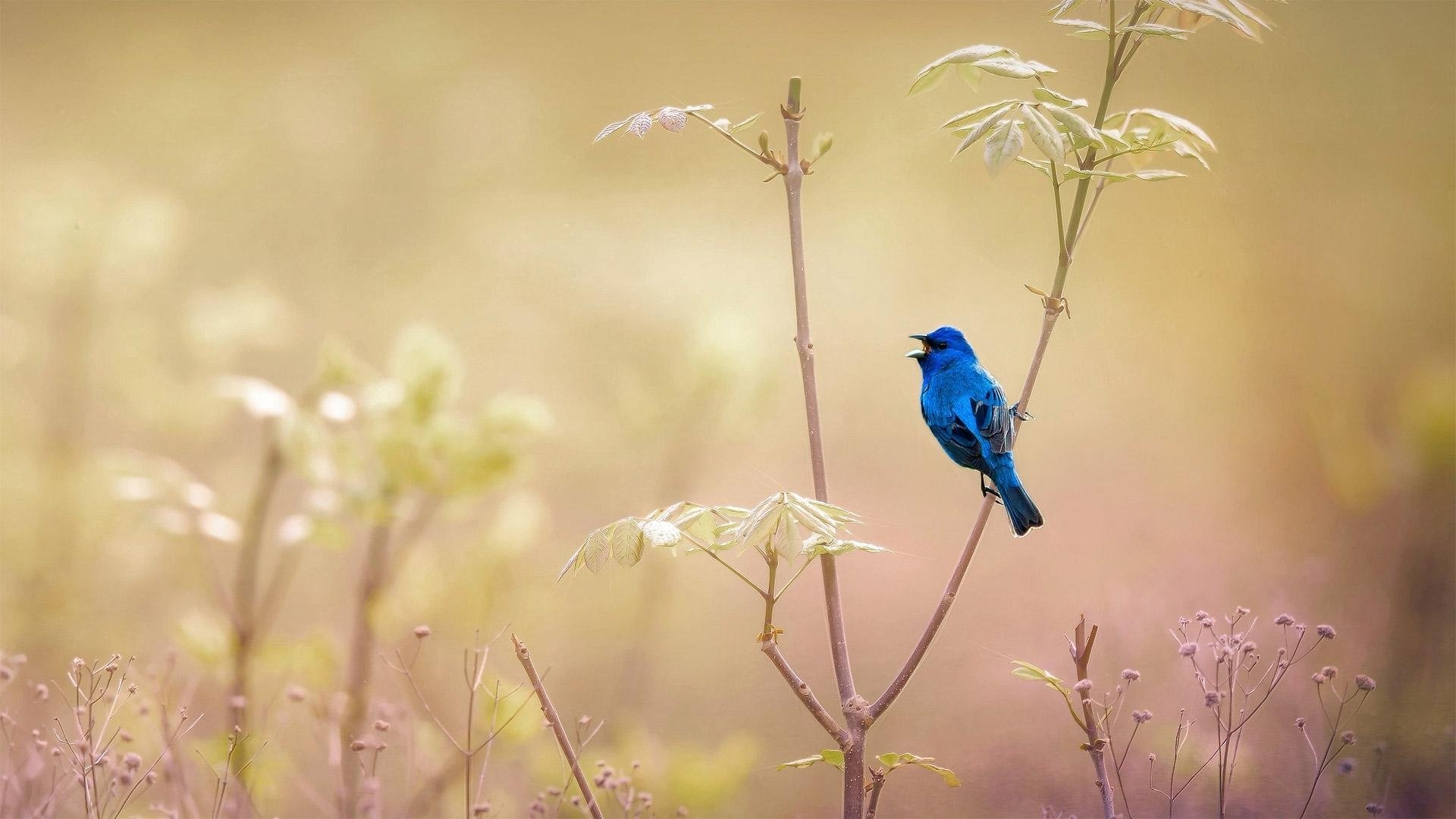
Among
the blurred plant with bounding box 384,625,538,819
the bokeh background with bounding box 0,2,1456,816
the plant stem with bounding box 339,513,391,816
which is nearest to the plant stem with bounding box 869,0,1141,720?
the bokeh background with bounding box 0,2,1456,816

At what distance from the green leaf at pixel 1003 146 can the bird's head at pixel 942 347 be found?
26cm

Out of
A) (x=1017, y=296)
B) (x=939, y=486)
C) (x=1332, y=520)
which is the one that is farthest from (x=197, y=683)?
(x=1332, y=520)

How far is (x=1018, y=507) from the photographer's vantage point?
1104mm

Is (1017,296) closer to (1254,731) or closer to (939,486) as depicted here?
(939,486)

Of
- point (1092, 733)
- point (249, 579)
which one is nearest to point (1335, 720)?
point (1092, 733)

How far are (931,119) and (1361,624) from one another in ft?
3.32

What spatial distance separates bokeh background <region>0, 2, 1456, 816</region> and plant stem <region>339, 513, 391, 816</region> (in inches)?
0.9

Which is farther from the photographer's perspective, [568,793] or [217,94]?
[217,94]

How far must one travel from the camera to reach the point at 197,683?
1.46 meters

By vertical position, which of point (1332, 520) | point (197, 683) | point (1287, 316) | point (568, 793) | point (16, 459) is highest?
point (1287, 316)

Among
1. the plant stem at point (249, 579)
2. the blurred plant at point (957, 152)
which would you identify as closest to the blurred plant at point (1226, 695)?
the blurred plant at point (957, 152)

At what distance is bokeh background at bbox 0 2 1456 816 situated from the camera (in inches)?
56.5

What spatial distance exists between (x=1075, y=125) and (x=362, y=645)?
48.5 inches

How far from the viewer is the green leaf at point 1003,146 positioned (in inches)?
37.7
